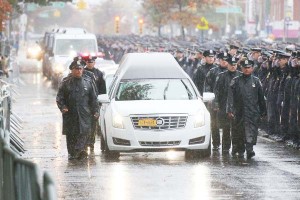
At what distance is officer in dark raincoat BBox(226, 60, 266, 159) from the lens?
19719 mm

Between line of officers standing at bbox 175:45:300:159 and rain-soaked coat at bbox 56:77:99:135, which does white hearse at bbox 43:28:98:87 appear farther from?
rain-soaked coat at bbox 56:77:99:135

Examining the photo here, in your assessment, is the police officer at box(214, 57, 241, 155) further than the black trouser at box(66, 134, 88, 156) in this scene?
Yes

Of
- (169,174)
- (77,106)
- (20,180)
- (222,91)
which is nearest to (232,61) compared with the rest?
(222,91)

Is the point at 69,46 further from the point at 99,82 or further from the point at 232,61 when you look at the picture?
the point at 232,61

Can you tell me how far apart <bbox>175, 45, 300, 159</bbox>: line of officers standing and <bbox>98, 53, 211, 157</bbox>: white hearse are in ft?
2.41

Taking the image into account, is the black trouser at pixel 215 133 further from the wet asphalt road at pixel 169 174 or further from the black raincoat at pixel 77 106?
the black raincoat at pixel 77 106

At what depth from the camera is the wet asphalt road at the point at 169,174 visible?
48.1 feet

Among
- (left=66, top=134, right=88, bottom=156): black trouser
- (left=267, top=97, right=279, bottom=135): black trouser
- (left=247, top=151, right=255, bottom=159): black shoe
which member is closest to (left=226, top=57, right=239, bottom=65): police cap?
(left=247, top=151, right=255, bottom=159): black shoe

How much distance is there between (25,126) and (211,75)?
19.2 feet

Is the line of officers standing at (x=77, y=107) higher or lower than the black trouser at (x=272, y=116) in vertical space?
higher

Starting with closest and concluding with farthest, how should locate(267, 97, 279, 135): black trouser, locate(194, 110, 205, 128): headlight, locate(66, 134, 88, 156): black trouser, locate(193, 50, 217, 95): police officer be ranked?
locate(194, 110, 205, 128): headlight → locate(66, 134, 88, 156): black trouser → locate(267, 97, 279, 135): black trouser → locate(193, 50, 217, 95): police officer

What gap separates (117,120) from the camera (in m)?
18.9

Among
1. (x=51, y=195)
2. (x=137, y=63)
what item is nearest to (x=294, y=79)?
(x=137, y=63)

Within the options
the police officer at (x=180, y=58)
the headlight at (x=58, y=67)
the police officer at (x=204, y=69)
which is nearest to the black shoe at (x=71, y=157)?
the police officer at (x=204, y=69)
